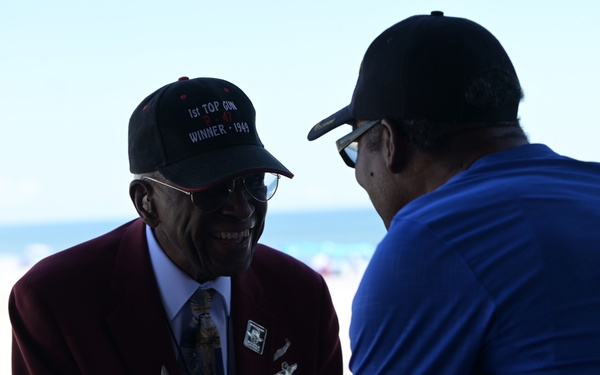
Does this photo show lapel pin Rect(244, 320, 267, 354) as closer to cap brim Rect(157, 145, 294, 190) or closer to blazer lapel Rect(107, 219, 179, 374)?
blazer lapel Rect(107, 219, 179, 374)

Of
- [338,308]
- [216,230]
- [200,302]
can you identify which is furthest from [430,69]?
[338,308]

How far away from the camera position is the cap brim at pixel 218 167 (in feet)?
A: 9.09

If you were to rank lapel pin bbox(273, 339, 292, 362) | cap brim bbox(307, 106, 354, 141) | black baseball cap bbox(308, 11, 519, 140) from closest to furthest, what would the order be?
black baseball cap bbox(308, 11, 519, 140) → cap brim bbox(307, 106, 354, 141) → lapel pin bbox(273, 339, 292, 362)

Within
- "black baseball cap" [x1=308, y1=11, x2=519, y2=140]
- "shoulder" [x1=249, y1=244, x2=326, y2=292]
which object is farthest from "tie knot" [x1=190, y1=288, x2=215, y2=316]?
"black baseball cap" [x1=308, y1=11, x2=519, y2=140]

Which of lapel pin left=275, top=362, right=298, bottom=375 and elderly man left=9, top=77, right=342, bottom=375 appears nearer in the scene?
elderly man left=9, top=77, right=342, bottom=375

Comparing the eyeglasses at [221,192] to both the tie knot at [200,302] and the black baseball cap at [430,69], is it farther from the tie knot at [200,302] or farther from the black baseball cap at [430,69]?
the black baseball cap at [430,69]

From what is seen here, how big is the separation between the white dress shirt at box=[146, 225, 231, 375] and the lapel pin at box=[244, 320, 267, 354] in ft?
0.25

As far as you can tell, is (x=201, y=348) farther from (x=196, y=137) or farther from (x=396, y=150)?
(x=396, y=150)

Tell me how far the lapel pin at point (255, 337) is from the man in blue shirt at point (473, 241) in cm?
110

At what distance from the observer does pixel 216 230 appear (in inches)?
113

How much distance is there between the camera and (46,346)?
109 inches

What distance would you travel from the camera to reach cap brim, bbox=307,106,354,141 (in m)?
2.26

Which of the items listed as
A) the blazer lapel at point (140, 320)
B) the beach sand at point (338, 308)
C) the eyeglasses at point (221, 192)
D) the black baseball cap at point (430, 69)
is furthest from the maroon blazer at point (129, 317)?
the beach sand at point (338, 308)

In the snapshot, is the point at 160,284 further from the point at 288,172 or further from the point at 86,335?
the point at 288,172
